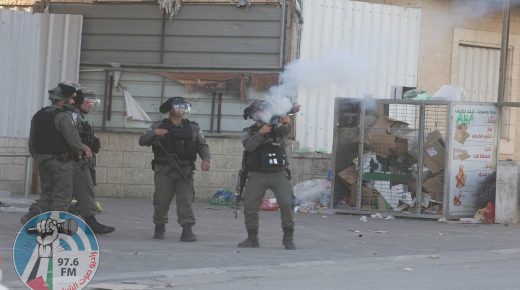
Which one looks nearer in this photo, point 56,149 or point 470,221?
point 56,149

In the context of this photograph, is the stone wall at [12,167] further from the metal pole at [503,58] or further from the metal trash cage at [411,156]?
the metal pole at [503,58]

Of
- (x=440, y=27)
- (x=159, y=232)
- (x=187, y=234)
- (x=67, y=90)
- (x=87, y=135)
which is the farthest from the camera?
(x=440, y=27)

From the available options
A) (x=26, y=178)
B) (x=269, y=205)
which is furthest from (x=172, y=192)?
(x=269, y=205)

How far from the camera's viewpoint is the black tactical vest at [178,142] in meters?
9.86

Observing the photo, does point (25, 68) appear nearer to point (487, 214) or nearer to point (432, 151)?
point (432, 151)

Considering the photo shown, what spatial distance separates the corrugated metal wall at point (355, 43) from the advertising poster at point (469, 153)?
282 cm

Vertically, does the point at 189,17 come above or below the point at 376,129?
above

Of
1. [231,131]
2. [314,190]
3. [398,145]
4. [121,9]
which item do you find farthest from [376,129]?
[121,9]

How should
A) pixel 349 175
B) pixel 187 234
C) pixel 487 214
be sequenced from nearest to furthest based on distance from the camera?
pixel 187 234 < pixel 487 214 < pixel 349 175

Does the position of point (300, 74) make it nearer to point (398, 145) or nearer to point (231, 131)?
point (398, 145)

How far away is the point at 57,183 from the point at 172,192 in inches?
51.9

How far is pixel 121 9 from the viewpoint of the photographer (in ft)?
50.8

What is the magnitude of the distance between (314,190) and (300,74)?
12.1 ft

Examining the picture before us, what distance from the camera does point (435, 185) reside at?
529 inches
